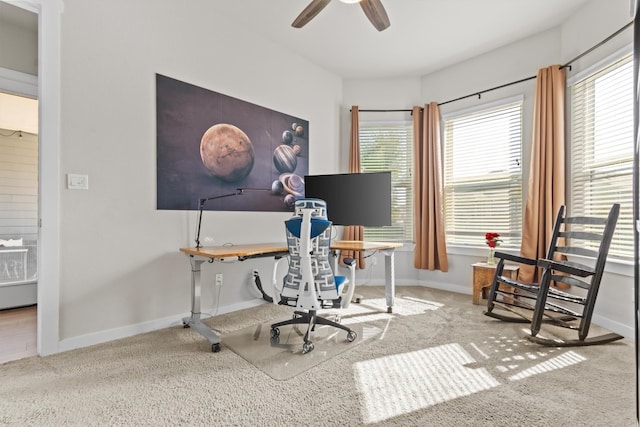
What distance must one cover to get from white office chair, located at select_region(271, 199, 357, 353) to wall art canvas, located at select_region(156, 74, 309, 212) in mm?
1143

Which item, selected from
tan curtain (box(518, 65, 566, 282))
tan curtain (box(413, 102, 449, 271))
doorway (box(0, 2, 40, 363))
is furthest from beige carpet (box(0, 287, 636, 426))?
tan curtain (box(413, 102, 449, 271))

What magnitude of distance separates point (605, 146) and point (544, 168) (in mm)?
491

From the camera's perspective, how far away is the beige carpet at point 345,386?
148 centimetres

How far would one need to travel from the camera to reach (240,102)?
3260mm

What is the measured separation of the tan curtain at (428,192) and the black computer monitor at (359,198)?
96 centimetres

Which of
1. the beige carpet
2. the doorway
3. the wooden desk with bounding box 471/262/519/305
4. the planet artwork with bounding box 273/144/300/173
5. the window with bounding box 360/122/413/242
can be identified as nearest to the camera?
the beige carpet

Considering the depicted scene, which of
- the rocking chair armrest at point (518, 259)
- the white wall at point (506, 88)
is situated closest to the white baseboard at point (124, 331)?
the white wall at point (506, 88)

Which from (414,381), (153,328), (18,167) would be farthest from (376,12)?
(18,167)

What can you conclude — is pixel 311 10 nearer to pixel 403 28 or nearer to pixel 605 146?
pixel 403 28

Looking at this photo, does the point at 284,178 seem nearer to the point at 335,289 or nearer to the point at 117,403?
the point at 335,289

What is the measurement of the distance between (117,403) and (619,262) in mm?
3643

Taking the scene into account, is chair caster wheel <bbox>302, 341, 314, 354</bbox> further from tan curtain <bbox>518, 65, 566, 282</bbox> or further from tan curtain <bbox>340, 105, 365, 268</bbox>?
tan curtain <bbox>518, 65, 566, 282</bbox>

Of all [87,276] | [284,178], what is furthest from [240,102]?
[87,276]

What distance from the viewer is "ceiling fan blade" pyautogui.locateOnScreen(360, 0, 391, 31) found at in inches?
90.3
